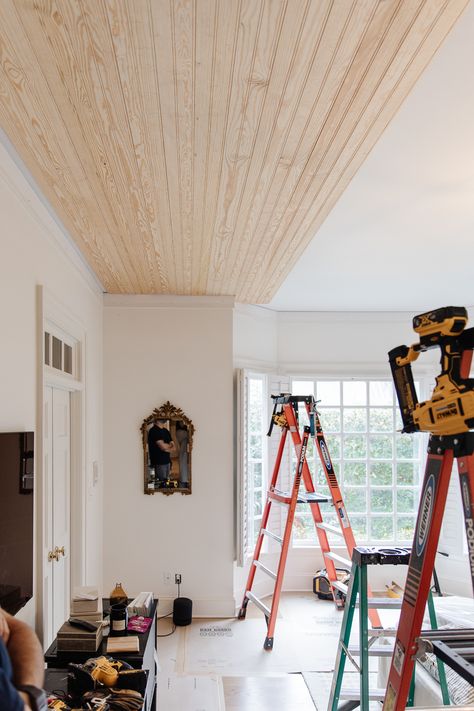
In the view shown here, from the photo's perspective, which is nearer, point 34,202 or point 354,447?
point 34,202

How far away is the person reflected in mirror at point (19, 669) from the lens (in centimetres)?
53

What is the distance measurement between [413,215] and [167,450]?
2.81m

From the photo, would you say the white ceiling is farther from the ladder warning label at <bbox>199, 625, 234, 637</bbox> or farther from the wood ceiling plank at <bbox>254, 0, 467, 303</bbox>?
the ladder warning label at <bbox>199, 625, 234, 637</bbox>

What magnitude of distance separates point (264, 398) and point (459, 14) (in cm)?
452

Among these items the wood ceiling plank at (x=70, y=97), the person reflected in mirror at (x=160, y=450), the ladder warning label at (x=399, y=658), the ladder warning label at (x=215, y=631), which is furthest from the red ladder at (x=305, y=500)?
the ladder warning label at (x=399, y=658)

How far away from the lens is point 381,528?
5.99 meters

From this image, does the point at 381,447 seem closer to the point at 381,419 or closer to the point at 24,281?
the point at 381,419

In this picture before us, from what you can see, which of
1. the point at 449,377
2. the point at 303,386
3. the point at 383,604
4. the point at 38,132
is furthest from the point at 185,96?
the point at 303,386

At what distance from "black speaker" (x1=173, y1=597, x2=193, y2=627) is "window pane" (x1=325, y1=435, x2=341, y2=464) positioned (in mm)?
2135

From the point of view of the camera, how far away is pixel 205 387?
16.4 ft

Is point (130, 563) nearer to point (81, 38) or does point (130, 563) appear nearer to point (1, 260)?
point (1, 260)

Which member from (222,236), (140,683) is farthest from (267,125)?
(140,683)

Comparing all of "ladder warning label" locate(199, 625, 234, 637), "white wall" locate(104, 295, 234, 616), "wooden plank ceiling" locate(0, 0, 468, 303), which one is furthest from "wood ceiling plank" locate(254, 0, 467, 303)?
"ladder warning label" locate(199, 625, 234, 637)

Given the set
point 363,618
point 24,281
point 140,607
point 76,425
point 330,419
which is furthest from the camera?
point 330,419
